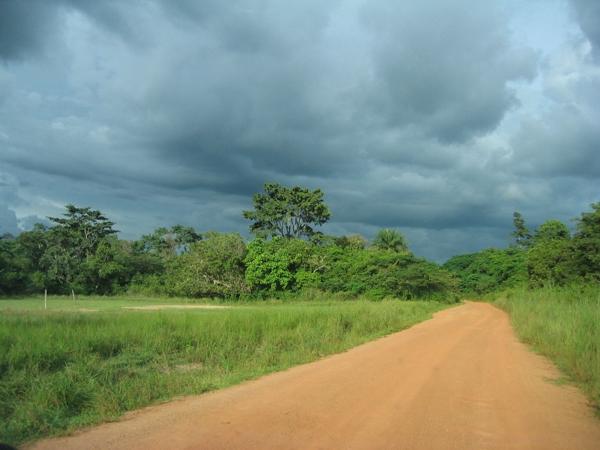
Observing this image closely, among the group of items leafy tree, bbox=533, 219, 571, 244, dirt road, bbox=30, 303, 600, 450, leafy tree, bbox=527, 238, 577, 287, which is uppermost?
leafy tree, bbox=533, 219, 571, 244

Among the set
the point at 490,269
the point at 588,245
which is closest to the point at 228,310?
the point at 588,245

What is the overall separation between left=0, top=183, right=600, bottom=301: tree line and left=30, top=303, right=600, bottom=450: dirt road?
15798mm

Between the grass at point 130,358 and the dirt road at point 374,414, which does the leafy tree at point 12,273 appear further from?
the dirt road at point 374,414

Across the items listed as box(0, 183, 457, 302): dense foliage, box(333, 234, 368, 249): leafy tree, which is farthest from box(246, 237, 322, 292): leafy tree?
box(333, 234, 368, 249): leafy tree

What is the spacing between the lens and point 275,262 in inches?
1785

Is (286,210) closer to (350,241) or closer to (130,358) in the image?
(350,241)

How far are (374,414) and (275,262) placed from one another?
3915 cm

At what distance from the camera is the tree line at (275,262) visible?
39688 millimetres

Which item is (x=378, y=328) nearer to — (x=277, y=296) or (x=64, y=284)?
(x=277, y=296)

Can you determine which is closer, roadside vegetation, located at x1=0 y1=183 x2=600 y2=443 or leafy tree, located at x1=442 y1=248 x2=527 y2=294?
roadside vegetation, located at x1=0 y1=183 x2=600 y2=443

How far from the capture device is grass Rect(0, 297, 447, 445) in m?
6.79

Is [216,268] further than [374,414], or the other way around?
[216,268]

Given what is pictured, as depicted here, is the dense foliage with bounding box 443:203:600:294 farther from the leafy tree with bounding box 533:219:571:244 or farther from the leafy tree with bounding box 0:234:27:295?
the leafy tree with bounding box 0:234:27:295

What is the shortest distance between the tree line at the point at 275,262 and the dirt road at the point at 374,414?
51.8 ft
